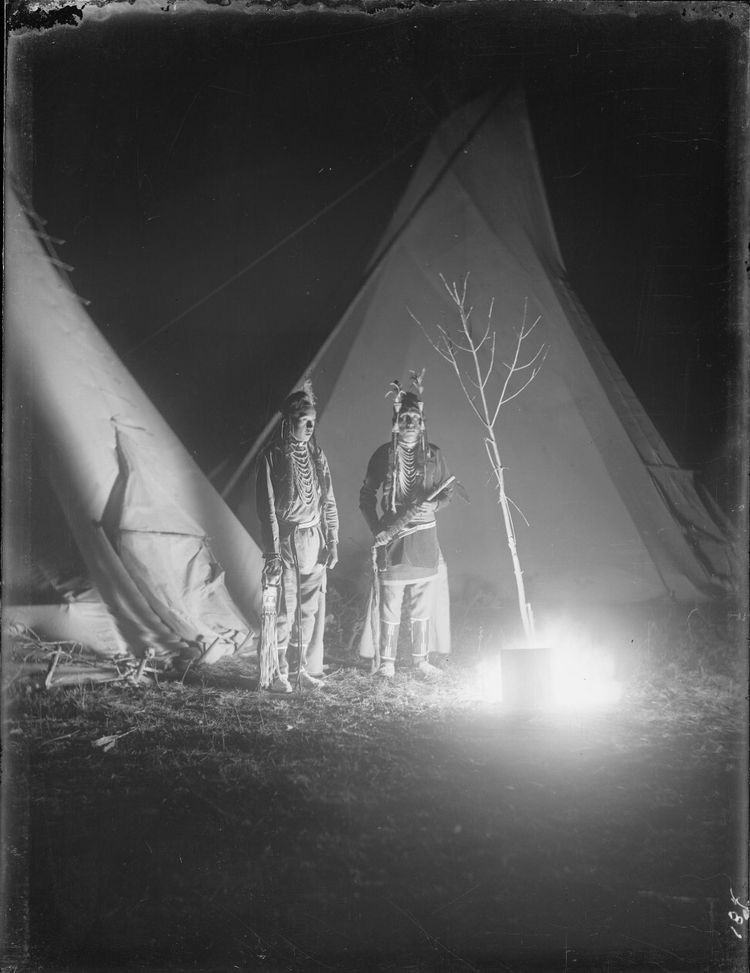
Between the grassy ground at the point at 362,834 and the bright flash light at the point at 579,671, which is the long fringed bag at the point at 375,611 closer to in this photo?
the grassy ground at the point at 362,834

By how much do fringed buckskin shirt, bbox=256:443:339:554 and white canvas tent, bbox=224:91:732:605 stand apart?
0.07 m

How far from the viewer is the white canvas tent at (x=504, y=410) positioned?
12.0 ft

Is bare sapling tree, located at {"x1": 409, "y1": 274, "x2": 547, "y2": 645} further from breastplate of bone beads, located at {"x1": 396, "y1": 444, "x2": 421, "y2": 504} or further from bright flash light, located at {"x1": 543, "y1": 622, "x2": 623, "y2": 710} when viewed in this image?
breastplate of bone beads, located at {"x1": 396, "y1": 444, "x2": 421, "y2": 504}

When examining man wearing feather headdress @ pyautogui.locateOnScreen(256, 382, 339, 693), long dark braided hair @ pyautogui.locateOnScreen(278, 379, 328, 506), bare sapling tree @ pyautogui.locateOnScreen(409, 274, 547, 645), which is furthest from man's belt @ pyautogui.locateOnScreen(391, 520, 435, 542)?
long dark braided hair @ pyautogui.locateOnScreen(278, 379, 328, 506)

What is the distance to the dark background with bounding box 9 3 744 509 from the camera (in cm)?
354

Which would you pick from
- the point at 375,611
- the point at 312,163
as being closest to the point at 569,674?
the point at 375,611

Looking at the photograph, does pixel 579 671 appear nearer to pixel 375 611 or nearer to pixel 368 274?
pixel 375 611

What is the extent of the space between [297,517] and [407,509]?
52 cm

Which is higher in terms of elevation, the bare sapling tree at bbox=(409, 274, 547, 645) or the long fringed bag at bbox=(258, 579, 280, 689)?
the bare sapling tree at bbox=(409, 274, 547, 645)

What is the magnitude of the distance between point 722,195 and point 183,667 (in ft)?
10.8

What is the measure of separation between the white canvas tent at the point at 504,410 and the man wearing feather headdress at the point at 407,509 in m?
0.06

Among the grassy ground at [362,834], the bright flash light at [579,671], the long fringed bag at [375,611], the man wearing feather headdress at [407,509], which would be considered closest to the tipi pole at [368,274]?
the man wearing feather headdress at [407,509]

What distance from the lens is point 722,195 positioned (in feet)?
11.7

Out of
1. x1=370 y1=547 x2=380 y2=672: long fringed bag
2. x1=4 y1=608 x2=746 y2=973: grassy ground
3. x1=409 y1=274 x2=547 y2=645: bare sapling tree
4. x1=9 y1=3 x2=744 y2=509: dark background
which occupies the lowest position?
x1=4 y1=608 x2=746 y2=973: grassy ground
